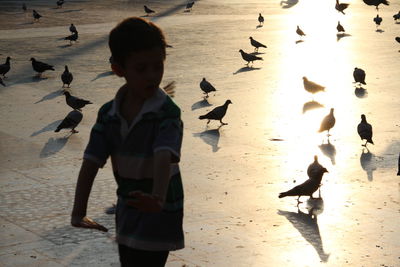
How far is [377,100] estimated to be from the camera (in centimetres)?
1789

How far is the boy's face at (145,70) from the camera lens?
3.79m

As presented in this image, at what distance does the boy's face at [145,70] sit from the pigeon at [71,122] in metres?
11.3

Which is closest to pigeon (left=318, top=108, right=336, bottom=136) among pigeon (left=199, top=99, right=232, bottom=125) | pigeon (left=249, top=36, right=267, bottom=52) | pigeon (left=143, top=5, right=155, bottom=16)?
pigeon (left=199, top=99, right=232, bottom=125)

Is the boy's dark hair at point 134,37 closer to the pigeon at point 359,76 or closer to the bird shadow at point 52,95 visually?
the bird shadow at point 52,95

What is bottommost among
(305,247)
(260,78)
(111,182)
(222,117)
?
(260,78)

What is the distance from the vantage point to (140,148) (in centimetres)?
392

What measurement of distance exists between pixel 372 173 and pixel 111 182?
135 inches

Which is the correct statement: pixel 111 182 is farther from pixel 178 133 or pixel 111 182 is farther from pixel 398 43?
pixel 398 43

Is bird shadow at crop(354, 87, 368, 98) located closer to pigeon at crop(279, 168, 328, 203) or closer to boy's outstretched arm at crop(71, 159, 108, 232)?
pigeon at crop(279, 168, 328, 203)

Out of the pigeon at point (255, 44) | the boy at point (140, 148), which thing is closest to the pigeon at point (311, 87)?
the pigeon at point (255, 44)

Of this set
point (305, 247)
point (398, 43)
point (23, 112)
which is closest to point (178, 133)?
point (305, 247)

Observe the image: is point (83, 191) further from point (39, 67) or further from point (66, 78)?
point (39, 67)

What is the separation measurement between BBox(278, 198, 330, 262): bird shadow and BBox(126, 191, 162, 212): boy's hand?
5.01 meters

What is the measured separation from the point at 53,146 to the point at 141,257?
10.4 meters
